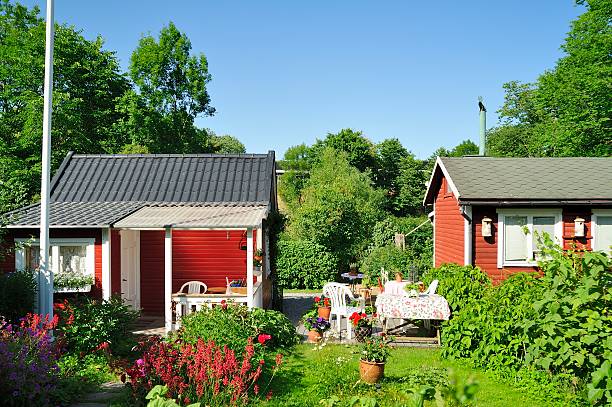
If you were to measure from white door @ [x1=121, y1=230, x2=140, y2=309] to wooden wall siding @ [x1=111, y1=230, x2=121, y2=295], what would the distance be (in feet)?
0.76

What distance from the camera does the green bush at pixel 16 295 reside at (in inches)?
359

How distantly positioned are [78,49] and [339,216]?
19742 mm

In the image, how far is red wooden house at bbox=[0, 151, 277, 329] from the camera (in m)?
11.8

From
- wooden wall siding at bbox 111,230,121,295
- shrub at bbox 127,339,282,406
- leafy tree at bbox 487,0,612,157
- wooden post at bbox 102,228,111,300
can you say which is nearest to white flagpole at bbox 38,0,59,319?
wooden post at bbox 102,228,111,300

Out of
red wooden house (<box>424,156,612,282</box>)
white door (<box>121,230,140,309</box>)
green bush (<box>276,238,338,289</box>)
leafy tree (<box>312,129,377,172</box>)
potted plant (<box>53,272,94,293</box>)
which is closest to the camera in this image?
potted plant (<box>53,272,94,293</box>)

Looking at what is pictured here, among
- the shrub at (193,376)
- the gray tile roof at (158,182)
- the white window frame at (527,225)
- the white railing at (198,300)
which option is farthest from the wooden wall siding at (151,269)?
the white window frame at (527,225)

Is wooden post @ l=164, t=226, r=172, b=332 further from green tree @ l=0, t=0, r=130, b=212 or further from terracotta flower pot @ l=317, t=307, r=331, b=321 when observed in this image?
green tree @ l=0, t=0, r=130, b=212

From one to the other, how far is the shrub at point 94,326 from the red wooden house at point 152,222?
162 cm

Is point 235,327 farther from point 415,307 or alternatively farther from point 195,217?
point 195,217

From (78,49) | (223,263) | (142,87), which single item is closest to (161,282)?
(223,263)

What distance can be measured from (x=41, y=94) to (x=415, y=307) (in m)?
26.1

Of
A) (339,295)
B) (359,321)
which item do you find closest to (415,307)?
(359,321)

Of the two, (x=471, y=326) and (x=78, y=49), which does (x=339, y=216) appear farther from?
(x=78, y=49)

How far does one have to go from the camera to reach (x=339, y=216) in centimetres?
2223
